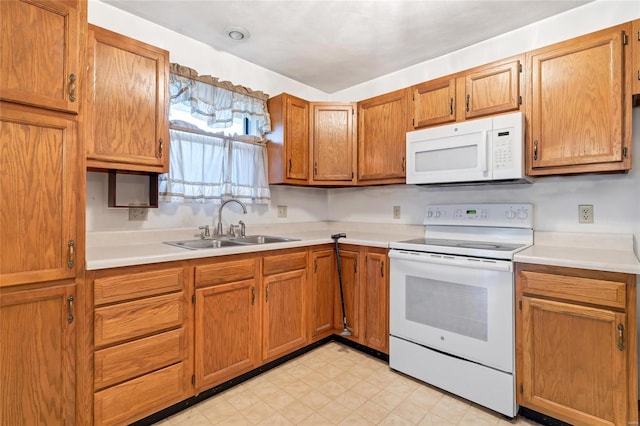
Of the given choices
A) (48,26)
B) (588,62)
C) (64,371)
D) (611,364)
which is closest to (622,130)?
(588,62)

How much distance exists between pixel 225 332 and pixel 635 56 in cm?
277

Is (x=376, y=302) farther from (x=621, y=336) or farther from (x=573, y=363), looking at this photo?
(x=621, y=336)

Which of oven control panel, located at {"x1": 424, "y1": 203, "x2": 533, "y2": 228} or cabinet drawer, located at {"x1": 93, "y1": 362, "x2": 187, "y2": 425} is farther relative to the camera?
oven control panel, located at {"x1": 424, "y1": 203, "x2": 533, "y2": 228}

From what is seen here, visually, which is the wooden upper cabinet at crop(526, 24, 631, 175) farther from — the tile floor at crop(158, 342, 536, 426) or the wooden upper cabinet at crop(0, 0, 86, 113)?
the wooden upper cabinet at crop(0, 0, 86, 113)

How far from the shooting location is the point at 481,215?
240cm

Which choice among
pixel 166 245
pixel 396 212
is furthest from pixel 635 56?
pixel 166 245

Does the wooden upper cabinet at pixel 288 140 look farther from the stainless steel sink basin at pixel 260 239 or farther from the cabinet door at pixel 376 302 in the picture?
the cabinet door at pixel 376 302

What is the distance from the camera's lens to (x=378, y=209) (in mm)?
3158

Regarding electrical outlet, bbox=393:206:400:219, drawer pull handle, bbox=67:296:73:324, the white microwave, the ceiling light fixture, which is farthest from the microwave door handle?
drawer pull handle, bbox=67:296:73:324

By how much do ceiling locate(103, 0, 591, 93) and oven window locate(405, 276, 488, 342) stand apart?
69.6 inches

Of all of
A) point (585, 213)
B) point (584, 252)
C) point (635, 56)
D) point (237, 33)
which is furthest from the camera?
point (237, 33)

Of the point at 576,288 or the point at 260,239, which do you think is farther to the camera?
the point at 260,239

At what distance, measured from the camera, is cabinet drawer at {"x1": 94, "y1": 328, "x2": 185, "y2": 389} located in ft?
4.99

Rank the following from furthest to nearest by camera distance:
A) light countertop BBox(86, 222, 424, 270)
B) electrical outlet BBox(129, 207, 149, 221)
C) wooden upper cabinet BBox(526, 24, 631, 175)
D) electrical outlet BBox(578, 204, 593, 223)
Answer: electrical outlet BBox(129, 207, 149, 221)
electrical outlet BBox(578, 204, 593, 223)
wooden upper cabinet BBox(526, 24, 631, 175)
light countertop BBox(86, 222, 424, 270)
